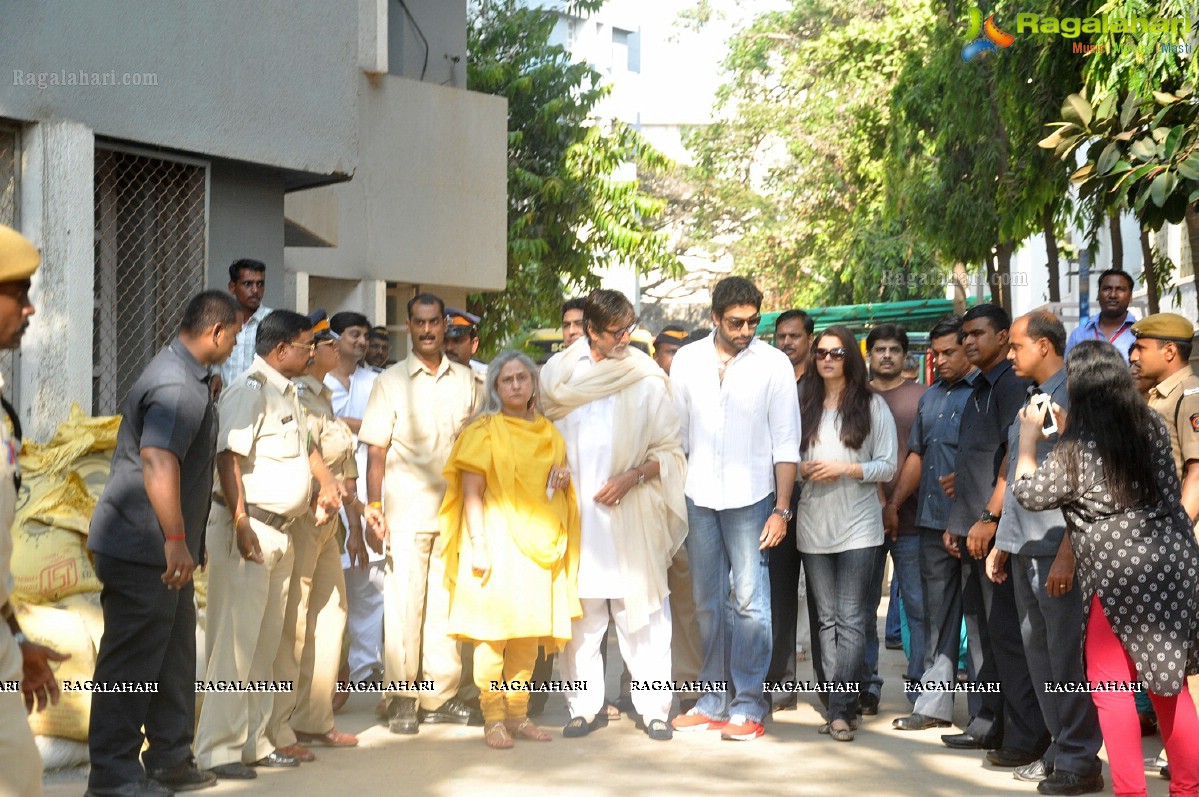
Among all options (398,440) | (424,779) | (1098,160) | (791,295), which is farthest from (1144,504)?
(791,295)

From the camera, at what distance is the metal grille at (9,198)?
798cm

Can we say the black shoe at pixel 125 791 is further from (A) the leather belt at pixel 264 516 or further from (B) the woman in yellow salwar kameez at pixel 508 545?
(B) the woman in yellow salwar kameez at pixel 508 545

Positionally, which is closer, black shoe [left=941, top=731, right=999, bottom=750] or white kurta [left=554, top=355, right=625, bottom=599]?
black shoe [left=941, top=731, right=999, bottom=750]

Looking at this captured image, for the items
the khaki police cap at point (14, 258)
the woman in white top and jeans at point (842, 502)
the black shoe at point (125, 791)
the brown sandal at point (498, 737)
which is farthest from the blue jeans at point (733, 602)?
the khaki police cap at point (14, 258)

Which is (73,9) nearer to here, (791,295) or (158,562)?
(158,562)

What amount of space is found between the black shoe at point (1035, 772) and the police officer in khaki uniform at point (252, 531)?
3.47 metres

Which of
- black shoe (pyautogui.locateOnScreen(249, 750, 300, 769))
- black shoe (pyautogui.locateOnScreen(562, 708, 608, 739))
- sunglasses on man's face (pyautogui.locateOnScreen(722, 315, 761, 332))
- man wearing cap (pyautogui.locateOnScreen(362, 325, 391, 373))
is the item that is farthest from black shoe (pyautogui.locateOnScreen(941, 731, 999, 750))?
man wearing cap (pyautogui.locateOnScreen(362, 325, 391, 373))

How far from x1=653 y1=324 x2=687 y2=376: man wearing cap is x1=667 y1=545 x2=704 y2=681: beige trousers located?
2050 millimetres

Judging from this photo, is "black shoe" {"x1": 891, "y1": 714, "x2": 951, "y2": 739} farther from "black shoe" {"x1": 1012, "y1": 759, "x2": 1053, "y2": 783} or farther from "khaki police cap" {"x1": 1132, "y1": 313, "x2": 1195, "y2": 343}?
"khaki police cap" {"x1": 1132, "y1": 313, "x2": 1195, "y2": 343}

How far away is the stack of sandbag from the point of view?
241 inches

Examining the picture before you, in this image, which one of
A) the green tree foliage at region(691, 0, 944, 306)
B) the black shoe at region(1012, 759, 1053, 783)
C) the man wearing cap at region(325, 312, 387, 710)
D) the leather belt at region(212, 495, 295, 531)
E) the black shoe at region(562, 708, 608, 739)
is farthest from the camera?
the green tree foliage at region(691, 0, 944, 306)

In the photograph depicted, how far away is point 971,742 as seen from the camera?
22.3 ft

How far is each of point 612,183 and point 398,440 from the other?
636 inches

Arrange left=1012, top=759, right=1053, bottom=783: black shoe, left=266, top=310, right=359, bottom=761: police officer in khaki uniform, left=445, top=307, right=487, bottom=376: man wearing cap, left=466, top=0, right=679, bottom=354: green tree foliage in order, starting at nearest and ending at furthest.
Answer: left=1012, top=759, right=1053, bottom=783: black shoe
left=266, top=310, right=359, bottom=761: police officer in khaki uniform
left=445, top=307, right=487, bottom=376: man wearing cap
left=466, top=0, right=679, bottom=354: green tree foliage
